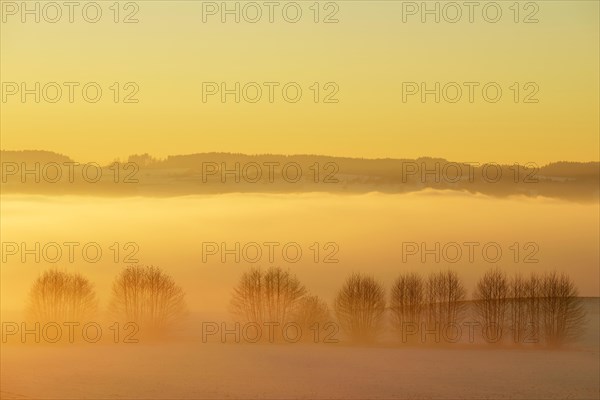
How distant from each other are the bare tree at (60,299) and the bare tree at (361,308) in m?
20.0

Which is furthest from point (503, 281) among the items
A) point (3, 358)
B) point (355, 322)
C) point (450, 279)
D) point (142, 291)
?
point (3, 358)

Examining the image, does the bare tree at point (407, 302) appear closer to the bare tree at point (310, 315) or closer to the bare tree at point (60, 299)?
the bare tree at point (310, 315)

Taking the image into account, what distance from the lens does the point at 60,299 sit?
78.5 m

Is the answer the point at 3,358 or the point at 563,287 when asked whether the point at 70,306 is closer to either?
the point at 3,358

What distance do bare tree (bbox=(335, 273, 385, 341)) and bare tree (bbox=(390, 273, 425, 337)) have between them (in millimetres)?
1585

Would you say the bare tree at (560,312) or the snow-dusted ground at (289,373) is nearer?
the snow-dusted ground at (289,373)

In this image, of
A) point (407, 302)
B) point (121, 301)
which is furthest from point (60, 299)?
point (407, 302)

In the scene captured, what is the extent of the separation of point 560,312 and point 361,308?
57.7 feet

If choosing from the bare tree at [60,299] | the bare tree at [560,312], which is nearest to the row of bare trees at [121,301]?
the bare tree at [60,299]

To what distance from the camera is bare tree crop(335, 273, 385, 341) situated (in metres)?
81.0

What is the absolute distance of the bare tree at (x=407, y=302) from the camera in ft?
274

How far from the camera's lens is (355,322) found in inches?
3204

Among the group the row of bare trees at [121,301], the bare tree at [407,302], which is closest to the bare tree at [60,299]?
the row of bare trees at [121,301]

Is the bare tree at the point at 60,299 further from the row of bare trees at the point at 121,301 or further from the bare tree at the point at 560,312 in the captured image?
the bare tree at the point at 560,312
